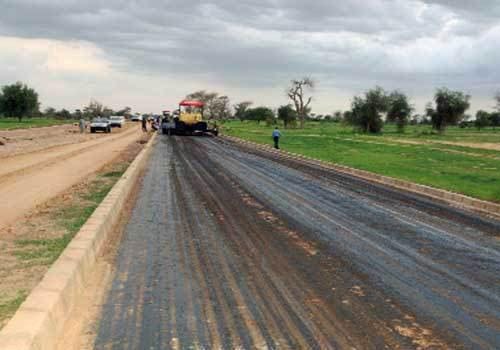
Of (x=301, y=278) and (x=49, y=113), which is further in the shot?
(x=49, y=113)

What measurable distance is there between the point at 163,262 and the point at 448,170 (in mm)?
20722

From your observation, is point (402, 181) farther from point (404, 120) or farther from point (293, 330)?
Answer: point (404, 120)

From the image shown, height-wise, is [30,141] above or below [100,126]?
below

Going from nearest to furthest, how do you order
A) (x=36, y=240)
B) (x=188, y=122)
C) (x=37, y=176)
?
(x=36, y=240)
(x=37, y=176)
(x=188, y=122)

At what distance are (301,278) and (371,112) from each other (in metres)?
84.8

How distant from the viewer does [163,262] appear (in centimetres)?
738

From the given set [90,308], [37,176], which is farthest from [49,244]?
[37,176]

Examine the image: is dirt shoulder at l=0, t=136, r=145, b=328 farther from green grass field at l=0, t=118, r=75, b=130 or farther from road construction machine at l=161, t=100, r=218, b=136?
green grass field at l=0, t=118, r=75, b=130

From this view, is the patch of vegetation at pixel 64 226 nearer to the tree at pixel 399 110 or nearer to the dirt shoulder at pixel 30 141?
the dirt shoulder at pixel 30 141

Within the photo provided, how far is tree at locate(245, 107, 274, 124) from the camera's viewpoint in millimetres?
144913

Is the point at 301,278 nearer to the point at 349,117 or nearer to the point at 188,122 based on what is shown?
the point at 188,122

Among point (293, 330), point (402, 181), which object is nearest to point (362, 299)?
point (293, 330)

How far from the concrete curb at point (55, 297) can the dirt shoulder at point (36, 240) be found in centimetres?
17

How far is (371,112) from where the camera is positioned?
88.6 m
